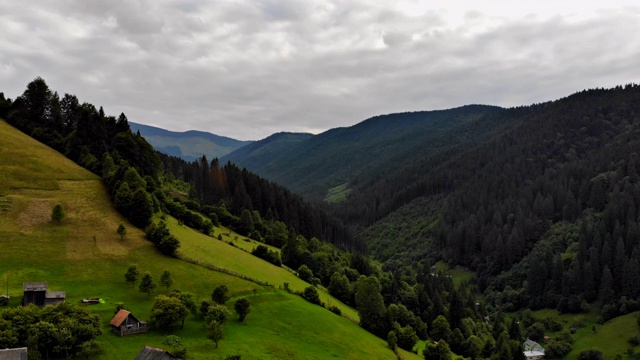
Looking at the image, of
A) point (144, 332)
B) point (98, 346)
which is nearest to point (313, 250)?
point (144, 332)

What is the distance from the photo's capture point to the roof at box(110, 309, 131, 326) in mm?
65600

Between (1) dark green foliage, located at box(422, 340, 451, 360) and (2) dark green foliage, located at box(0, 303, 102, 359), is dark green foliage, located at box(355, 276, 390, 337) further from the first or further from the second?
(2) dark green foliage, located at box(0, 303, 102, 359)

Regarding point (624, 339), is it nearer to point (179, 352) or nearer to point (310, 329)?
point (310, 329)

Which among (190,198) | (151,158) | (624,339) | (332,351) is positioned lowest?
(624,339)

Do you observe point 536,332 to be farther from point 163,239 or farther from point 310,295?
point 163,239

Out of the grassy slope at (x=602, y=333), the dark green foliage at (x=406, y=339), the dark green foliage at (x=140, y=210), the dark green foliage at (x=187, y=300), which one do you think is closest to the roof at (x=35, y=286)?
the dark green foliage at (x=187, y=300)

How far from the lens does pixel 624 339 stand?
133750 millimetres

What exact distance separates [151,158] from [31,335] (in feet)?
307

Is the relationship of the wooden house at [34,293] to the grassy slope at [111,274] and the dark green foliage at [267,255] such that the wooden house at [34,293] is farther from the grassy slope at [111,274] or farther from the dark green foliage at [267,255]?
the dark green foliage at [267,255]

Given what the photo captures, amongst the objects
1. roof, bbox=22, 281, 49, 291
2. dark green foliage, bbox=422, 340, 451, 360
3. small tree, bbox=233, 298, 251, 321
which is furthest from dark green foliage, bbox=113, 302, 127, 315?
dark green foliage, bbox=422, 340, 451, 360

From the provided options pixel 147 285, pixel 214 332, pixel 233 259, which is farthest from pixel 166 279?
pixel 233 259

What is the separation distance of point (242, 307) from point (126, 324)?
60.3ft

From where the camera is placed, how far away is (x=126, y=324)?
218 ft

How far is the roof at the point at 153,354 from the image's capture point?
57.3 metres
